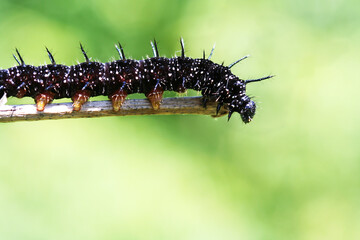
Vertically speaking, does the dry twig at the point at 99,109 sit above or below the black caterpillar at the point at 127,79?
below

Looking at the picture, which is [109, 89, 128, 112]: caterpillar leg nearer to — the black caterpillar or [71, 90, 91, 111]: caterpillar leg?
the black caterpillar

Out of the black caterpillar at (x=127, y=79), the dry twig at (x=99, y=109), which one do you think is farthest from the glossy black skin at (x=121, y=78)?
the dry twig at (x=99, y=109)

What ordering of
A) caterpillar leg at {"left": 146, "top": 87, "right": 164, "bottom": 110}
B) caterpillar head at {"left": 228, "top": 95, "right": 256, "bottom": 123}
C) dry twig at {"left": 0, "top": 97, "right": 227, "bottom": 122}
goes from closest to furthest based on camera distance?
dry twig at {"left": 0, "top": 97, "right": 227, "bottom": 122} < caterpillar leg at {"left": 146, "top": 87, "right": 164, "bottom": 110} < caterpillar head at {"left": 228, "top": 95, "right": 256, "bottom": 123}

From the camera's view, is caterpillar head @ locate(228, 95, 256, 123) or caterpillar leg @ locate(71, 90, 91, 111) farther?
caterpillar head @ locate(228, 95, 256, 123)

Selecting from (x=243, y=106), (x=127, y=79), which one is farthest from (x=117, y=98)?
(x=243, y=106)

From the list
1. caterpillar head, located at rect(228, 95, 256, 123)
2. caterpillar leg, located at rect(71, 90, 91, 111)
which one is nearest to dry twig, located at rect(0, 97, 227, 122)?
caterpillar leg, located at rect(71, 90, 91, 111)

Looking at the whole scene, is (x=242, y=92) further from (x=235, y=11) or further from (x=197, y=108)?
(x=235, y=11)

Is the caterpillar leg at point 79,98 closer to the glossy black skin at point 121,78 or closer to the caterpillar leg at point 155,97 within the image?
the glossy black skin at point 121,78
